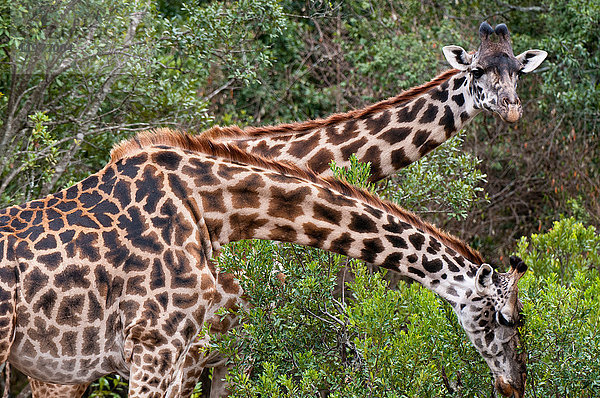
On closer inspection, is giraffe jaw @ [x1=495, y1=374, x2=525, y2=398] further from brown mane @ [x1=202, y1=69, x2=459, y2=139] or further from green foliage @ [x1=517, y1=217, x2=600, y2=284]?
brown mane @ [x1=202, y1=69, x2=459, y2=139]

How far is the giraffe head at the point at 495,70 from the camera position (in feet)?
24.3

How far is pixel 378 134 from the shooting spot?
25.0 ft

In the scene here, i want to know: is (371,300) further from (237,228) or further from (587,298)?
(587,298)

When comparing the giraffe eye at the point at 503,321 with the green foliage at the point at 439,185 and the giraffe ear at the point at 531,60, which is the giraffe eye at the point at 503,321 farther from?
the giraffe ear at the point at 531,60

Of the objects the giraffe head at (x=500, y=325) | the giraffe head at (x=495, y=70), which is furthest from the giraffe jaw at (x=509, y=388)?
the giraffe head at (x=495, y=70)

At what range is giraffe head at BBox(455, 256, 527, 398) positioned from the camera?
18.1 ft

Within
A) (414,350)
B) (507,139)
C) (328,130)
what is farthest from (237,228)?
(507,139)

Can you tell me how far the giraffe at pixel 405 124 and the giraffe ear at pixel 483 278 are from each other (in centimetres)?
221

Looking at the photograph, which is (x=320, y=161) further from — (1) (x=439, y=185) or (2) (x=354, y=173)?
(1) (x=439, y=185)

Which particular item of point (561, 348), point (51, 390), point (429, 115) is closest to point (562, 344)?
point (561, 348)

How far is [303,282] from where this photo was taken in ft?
18.3

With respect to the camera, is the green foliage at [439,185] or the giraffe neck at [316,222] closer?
the giraffe neck at [316,222]

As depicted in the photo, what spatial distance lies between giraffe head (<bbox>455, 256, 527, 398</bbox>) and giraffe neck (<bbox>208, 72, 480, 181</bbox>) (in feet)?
7.35

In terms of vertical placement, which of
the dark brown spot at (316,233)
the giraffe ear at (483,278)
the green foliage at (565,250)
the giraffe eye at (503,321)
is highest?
the dark brown spot at (316,233)
